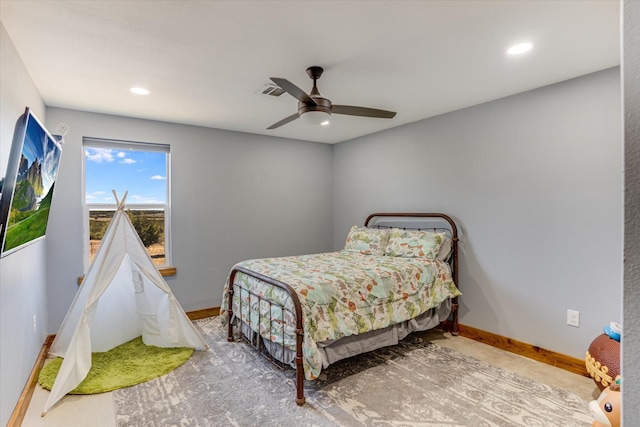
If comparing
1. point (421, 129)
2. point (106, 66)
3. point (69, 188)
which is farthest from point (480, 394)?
point (69, 188)

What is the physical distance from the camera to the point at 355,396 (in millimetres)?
2551

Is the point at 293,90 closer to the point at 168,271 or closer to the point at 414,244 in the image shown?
the point at 414,244

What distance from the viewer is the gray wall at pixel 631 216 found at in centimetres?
58

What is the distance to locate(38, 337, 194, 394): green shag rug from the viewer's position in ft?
8.86

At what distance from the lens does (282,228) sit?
515 centimetres

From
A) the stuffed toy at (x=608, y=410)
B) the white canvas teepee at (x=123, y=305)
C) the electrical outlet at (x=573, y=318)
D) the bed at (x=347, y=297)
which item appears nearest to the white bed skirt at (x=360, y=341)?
the bed at (x=347, y=297)

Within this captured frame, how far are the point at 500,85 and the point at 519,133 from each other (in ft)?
Result: 1.77

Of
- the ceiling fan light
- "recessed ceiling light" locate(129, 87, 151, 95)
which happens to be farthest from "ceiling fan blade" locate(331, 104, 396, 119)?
"recessed ceiling light" locate(129, 87, 151, 95)

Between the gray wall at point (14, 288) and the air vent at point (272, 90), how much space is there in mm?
1702

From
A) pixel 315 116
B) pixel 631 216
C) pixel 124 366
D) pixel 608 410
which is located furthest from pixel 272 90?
pixel 608 410

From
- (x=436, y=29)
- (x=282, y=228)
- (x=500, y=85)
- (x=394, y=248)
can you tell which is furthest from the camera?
(x=282, y=228)

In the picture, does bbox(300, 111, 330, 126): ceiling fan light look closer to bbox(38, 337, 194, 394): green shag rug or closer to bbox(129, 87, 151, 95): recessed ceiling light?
bbox(129, 87, 151, 95): recessed ceiling light

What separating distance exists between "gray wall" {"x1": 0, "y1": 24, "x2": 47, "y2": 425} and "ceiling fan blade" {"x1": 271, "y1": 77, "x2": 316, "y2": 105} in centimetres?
156

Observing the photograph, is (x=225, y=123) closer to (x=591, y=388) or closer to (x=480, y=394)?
(x=480, y=394)
